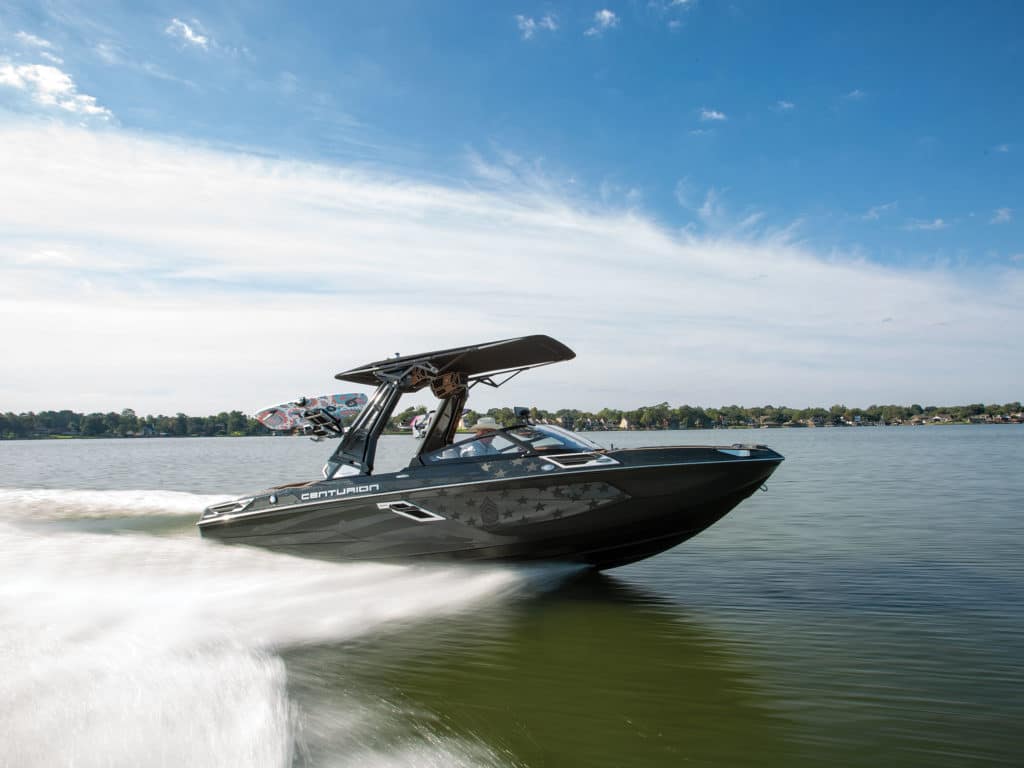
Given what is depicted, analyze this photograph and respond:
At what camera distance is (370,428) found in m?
8.91

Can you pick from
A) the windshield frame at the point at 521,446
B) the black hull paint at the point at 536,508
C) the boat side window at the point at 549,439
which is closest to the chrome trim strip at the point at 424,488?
the black hull paint at the point at 536,508

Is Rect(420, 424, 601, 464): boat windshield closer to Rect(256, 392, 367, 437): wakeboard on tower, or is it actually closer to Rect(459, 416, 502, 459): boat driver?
Rect(459, 416, 502, 459): boat driver

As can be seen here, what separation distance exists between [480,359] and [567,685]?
4.61m

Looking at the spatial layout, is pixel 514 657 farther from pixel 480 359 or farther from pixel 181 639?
pixel 480 359

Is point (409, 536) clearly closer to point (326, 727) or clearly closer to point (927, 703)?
point (326, 727)

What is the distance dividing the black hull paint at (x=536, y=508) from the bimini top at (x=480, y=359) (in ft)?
4.63

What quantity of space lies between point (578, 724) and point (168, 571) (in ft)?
20.0

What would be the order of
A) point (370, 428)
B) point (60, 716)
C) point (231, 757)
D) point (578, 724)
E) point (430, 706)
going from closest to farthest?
point (231, 757) < point (60, 716) < point (578, 724) < point (430, 706) < point (370, 428)

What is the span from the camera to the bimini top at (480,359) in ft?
26.5

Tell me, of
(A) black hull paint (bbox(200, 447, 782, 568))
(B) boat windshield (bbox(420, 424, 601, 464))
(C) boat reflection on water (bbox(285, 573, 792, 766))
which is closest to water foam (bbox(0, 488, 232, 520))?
(A) black hull paint (bbox(200, 447, 782, 568))

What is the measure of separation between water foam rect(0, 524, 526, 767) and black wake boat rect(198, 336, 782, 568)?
44 cm

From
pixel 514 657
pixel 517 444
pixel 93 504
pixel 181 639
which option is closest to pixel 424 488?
pixel 517 444

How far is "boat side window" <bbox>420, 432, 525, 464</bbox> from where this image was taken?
7609 millimetres

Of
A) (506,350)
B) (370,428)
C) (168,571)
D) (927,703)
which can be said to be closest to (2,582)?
(168,571)
